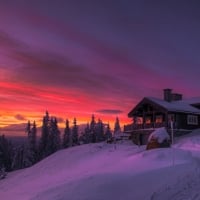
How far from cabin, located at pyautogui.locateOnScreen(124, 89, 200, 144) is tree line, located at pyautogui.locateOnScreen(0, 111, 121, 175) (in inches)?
1259

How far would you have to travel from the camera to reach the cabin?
5619cm

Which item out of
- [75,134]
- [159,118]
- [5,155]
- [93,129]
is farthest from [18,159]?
[159,118]

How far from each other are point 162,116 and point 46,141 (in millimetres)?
47358

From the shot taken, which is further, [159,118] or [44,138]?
[44,138]

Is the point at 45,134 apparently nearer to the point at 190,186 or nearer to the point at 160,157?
the point at 160,157

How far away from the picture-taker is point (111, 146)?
182 ft

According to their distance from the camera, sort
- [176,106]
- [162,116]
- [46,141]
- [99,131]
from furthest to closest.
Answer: [99,131] < [46,141] < [162,116] < [176,106]

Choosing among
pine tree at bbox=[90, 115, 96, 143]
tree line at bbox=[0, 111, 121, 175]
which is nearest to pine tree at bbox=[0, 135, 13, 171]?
tree line at bbox=[0, 111, 121, 175]

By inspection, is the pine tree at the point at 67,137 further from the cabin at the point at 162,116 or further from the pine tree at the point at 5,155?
the cabin at the point at 162,116

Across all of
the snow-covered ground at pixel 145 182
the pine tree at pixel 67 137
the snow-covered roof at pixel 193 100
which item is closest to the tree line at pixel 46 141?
the pine tree at pixel 67 137

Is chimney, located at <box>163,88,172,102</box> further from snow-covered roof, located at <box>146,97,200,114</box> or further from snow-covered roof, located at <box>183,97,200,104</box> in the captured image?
snow-covered roof, located at <box>183,97,200,104</box>

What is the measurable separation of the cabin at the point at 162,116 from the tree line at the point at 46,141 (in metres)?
32.0

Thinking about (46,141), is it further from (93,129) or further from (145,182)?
(145,182)

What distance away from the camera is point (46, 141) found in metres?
99.2
